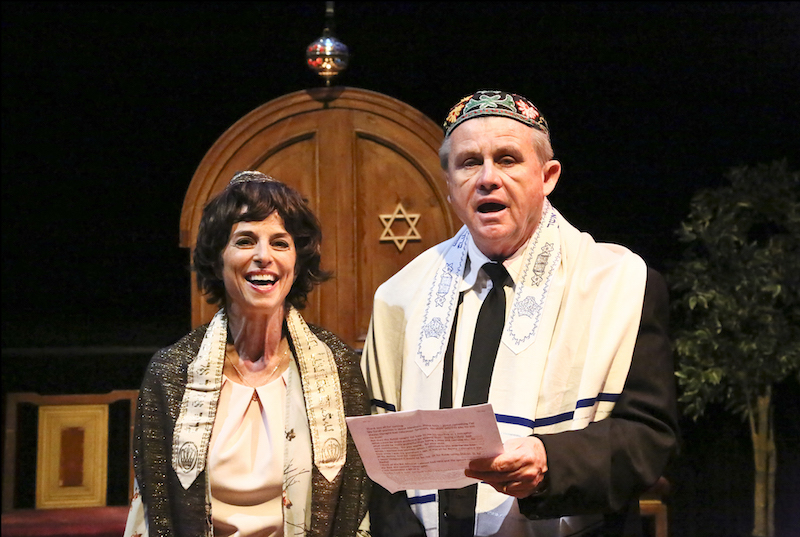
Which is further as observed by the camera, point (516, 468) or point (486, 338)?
point (486, 338)

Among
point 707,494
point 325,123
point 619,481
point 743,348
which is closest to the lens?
point 619,481

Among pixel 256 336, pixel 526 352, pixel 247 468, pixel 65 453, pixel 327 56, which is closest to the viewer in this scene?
pixel 526 352

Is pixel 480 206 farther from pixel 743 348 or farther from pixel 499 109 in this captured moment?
pixel 743 348

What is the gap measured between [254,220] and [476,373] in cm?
72

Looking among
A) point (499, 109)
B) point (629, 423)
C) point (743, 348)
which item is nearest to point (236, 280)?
point (499, 109)

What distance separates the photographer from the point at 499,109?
207 cm

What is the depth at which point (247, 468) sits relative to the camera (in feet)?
6.87

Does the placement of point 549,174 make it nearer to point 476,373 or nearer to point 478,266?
point 478,266

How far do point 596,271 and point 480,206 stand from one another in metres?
0.33

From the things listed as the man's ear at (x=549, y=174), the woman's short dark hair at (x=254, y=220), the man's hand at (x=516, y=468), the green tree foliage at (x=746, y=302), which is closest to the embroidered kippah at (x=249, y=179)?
the woman's short dark hair at (x=254, y=220)

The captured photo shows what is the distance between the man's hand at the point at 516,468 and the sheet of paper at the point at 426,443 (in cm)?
2

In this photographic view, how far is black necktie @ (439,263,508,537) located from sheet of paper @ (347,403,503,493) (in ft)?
0.78

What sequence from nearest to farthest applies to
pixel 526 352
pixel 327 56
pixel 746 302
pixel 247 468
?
pixel 526 352
pixel 247 468
pixel 327 56
pixel 746 302

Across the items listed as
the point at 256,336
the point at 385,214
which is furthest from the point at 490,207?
the point at 385,214
